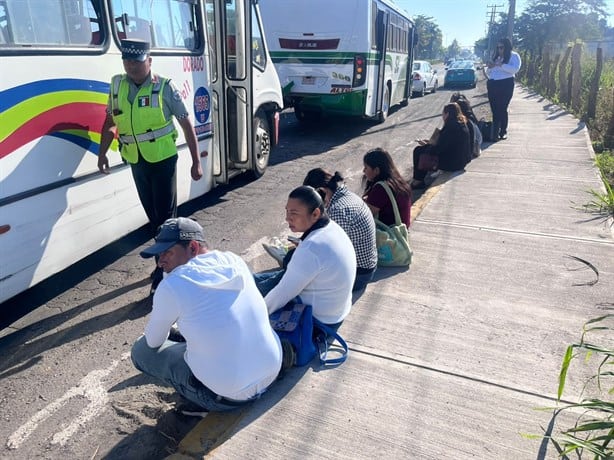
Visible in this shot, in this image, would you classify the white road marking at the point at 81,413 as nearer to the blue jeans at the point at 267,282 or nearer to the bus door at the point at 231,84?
the blue jeans at the point at 267,282

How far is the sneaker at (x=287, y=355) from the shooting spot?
2.92m

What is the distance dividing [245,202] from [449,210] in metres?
2.54

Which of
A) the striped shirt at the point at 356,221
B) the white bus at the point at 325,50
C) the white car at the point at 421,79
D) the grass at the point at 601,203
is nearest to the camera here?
the striped shirt at the point at 356,221

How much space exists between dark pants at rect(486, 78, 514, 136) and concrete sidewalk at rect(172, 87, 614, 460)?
4205mm

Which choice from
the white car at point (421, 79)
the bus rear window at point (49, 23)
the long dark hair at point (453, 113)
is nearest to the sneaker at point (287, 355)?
the bus rear window at point (49, 23)

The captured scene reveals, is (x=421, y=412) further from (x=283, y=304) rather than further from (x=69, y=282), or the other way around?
(x=69, y=282)

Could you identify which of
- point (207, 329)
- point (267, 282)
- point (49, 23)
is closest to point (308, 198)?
point (267, 282)

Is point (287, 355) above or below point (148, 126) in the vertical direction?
below

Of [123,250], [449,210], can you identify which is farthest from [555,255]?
[123,250]

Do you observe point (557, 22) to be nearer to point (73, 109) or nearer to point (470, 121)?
point (470, 121)

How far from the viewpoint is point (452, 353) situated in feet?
10.6

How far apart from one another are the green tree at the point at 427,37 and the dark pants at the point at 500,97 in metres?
97.4

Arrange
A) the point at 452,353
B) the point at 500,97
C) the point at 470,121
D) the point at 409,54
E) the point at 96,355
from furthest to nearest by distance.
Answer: the point at 409,54 < the point at 500,97 < the point at 470,121 < the point at 96,355 < the point at 452,353

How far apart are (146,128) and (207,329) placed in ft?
7.45
